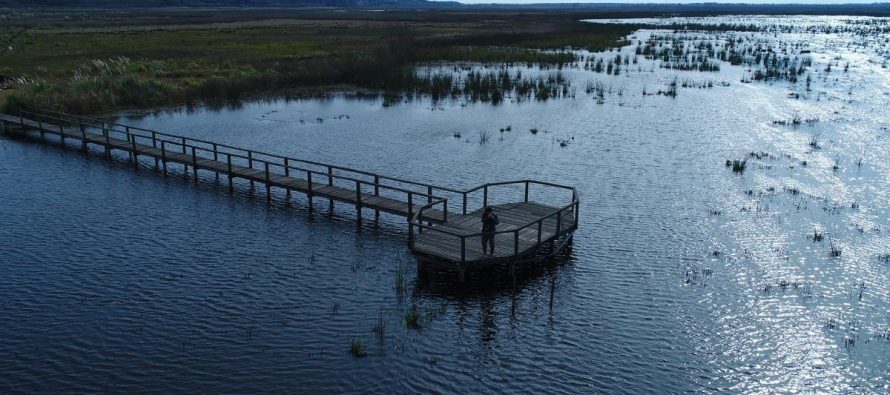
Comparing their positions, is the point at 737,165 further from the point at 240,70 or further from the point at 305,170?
the point at 240,70

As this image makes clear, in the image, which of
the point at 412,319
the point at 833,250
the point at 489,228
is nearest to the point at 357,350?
the point at 412,319

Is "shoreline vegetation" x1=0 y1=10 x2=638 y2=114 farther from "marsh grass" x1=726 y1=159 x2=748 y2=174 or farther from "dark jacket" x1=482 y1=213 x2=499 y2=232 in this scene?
"dark jacket" x1=482 y1=213 x2=499 y2=232

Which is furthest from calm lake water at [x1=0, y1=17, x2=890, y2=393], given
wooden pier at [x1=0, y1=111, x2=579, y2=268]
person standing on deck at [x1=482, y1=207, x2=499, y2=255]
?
person standing on deck at [x1=482, y1=207, x2=499, y2=255]

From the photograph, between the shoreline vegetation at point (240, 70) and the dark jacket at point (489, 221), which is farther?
the shoreline vegetation at point (240, 70)

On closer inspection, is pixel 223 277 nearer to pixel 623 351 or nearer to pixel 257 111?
pixel 623 351

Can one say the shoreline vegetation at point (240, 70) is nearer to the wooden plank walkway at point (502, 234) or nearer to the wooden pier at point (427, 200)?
the wooden pier at point (427, 200)

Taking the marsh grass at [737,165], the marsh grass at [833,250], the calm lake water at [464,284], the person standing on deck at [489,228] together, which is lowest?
the calm lake water at [464,284]

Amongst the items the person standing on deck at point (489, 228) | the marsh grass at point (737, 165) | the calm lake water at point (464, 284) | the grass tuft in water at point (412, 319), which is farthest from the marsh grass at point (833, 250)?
the grass tuft in water at point (412, 319)
